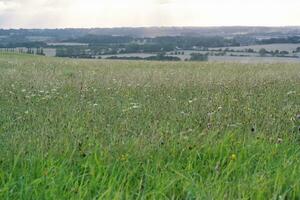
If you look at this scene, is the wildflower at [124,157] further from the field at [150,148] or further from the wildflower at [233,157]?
the wildflower at [233,157]

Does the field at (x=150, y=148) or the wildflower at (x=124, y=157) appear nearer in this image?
the field at (x=150, y=148)

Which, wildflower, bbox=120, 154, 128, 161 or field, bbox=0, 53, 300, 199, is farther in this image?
wildflower, bbox=120, 154, 128, 161

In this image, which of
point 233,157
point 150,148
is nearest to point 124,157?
point 150,148

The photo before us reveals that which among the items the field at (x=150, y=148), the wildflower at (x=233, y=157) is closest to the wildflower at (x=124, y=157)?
the field at (x=150, y=148)

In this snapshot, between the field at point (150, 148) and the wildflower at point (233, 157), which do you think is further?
the wildflower at point (233, 157)

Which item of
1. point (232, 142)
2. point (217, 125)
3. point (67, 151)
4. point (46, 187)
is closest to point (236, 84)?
point (217, 125)

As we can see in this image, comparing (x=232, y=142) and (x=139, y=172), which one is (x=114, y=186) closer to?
(x=139, y=172)

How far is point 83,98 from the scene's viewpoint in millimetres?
7398

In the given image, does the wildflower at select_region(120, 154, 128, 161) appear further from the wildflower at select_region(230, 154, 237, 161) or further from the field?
the wildflower at select_region(230, 154, 237, 161)

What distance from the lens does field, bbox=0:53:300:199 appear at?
364 cm

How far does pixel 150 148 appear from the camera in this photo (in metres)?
4.49

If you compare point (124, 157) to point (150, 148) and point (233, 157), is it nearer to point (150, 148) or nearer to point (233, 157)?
point (150, 148)

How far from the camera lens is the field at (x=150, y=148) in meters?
3.64

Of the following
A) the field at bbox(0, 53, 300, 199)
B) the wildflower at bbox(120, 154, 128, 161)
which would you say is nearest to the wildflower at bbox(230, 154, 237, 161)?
the field at bbox(0, 53, 300, 199)
